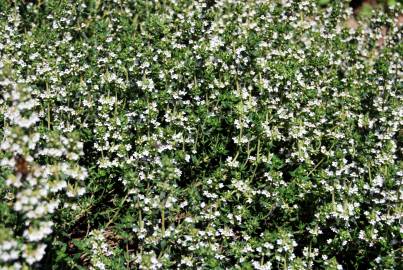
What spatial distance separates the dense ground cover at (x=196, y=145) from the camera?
4230 millimetres

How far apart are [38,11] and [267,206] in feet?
11.9

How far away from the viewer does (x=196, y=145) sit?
5.14 metres

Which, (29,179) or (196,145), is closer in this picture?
(29,179)

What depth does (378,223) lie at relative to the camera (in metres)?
4.79

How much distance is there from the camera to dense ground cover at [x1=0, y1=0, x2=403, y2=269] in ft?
13.9

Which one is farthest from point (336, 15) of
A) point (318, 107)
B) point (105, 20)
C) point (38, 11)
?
point (38, 11)

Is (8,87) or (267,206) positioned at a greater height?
(8,87)

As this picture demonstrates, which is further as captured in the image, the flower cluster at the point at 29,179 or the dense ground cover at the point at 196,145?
the dense ground cover at the point at 196,145

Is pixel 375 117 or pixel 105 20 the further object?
pixel 105 20

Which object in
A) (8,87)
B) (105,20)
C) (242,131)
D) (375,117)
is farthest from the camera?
(105,20)

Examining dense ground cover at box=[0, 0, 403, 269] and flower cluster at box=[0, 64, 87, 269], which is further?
dense ground cover at box=[0, 0, 403, 269]

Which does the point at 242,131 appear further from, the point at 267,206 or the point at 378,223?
the point at 378,223

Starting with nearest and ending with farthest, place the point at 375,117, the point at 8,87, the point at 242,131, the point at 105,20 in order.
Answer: the point at 8,87, the point at 242,131, the point at 375,117, the point at 105,20

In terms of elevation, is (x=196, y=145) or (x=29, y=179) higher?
(x=29, y=179)
